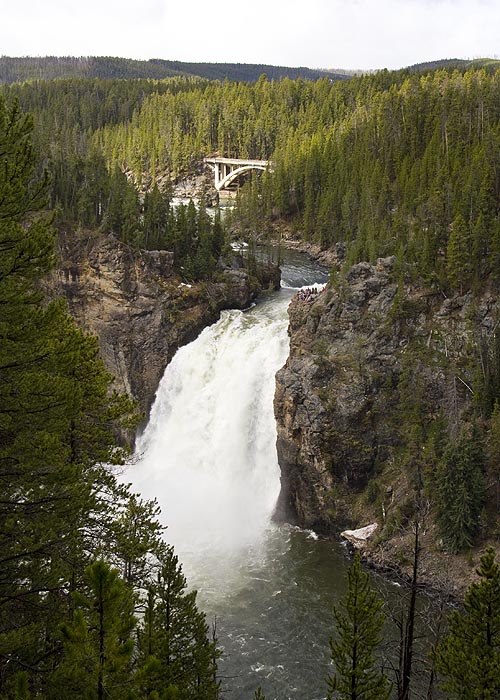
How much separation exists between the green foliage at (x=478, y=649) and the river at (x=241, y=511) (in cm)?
→ 1210


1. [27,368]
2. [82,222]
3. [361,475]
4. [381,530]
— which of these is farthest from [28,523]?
[82,222]

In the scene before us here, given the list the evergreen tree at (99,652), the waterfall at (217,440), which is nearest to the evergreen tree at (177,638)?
the evergreen tree at (99,652)

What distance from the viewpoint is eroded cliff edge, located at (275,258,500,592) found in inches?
1644

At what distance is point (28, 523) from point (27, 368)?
3.59m

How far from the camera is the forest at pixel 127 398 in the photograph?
47.2 ft

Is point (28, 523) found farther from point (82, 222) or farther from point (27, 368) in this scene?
point (82, 222)

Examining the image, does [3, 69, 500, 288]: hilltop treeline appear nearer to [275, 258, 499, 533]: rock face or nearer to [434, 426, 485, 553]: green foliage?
[275, 258, 499, 533]: rock face

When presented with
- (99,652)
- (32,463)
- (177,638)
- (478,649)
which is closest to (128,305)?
(177,638)

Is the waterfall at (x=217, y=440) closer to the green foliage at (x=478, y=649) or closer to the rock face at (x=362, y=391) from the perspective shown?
the rock face at (x=362, y=391)

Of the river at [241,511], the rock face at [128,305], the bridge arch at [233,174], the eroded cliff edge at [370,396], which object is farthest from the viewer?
the bridge arch at [233,174]

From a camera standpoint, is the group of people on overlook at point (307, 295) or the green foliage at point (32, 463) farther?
the group of people on overlook at point (307, 295)

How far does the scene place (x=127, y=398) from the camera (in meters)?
23.4

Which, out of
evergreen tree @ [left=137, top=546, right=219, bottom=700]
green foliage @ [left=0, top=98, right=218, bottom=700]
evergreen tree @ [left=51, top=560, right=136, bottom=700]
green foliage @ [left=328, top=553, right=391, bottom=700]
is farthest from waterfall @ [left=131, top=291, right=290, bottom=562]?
evergreen tree @ [left=51, top=560, right=136, bottom=700]

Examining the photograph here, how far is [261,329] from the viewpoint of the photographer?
5556 centimetres
